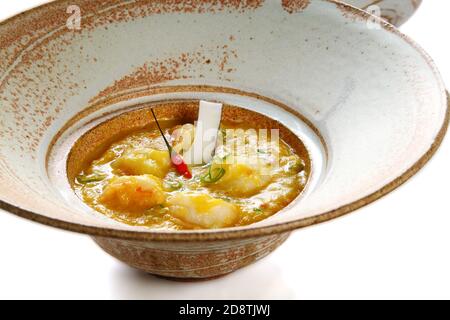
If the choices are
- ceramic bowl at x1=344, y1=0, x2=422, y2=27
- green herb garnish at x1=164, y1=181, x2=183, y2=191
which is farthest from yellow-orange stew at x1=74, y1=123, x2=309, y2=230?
ceramic bowl at x1=344, y1=0, x2=422, y2=27

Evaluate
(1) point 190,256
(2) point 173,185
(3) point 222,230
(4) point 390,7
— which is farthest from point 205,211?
(4) point 390,7

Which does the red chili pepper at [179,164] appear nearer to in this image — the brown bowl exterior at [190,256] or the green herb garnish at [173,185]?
the green herb garnish at [173,185]

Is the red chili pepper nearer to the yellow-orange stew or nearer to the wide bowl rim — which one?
the yellow-orange stew

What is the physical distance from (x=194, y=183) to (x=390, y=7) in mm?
1308

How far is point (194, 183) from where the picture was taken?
6.80ft

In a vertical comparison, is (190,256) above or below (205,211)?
below

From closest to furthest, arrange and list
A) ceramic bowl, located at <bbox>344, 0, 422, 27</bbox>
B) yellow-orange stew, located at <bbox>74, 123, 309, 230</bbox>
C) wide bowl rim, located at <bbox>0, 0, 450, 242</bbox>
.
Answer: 1. wide bowl rim, located at <bbox>0, 0, 450, 242</bbox>
2. yellow-orange stew, located at <bbox>74, 123, 309, 230</bbox>
3. ceramic bowl, located at <bbox>344, 0, 422, 27</bbox>

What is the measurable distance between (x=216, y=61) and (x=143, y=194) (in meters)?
0.84

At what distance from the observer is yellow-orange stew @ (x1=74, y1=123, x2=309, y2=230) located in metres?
1.87

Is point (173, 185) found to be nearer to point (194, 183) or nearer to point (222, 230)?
point (194, 183)

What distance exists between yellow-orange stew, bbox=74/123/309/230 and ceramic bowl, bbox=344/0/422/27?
0.85 m

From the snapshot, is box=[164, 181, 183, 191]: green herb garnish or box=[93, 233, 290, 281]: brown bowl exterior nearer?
box=[93, 233, 290, 281]: brown bowl exterior

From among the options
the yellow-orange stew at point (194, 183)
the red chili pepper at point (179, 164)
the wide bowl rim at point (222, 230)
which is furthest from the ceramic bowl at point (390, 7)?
the wide bowl rim at point (222, 230)

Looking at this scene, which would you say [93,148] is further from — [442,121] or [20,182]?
[442,121]
